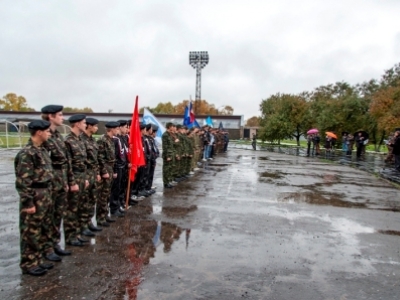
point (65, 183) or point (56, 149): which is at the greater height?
point (56, 149)

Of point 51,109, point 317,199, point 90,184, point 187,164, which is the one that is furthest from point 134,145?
point 187,164

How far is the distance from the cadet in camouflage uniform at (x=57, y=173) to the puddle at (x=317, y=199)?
592 cm

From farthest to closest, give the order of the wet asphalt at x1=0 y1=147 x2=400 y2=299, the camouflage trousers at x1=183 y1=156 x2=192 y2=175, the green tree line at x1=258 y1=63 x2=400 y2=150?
the green tree line at x1=258 y1=63 x2=400 y2=150
the camouflage trousers at x1=183 y1=156 x2=192 y2=175
the wet asphalt at x1=0 y1=147 x2=400 y2=299

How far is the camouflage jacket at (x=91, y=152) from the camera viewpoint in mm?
6219

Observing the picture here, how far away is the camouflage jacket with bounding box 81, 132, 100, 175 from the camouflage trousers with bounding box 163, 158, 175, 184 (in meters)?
4.67

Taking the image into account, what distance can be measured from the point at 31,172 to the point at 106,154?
86.9 inches

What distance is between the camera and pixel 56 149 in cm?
521

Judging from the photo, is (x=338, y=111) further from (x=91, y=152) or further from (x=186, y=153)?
(x=91, y=152)

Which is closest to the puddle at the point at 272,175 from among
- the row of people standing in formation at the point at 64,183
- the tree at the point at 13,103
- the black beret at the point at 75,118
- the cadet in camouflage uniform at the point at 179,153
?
the cadet in camouflage uniform at the point at 179,153

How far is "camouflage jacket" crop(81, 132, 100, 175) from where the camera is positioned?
6219 millimetres

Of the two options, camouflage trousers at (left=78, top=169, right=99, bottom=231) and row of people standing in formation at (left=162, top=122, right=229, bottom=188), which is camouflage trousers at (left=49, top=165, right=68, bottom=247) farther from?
row of people standing in formation at (left=162, top=122, right=229, bottom=188)

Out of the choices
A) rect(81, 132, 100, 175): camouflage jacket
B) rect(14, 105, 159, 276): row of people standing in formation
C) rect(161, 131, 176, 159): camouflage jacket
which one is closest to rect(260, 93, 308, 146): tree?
rect(161, 131, 176, 159): camouflage jacket

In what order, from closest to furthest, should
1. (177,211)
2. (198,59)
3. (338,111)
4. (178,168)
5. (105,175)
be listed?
(105,175) → (177,211) → (178,168) → (338,111) → (198,59)

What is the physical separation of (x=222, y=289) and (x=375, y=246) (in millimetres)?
3062
